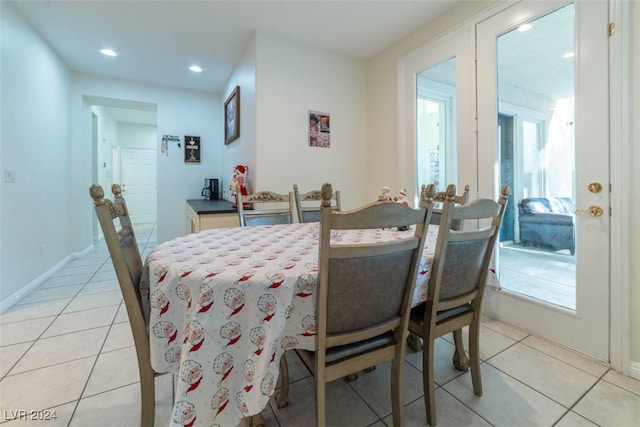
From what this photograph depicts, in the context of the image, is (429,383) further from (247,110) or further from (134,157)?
(134,157)

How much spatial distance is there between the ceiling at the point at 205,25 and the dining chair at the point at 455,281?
86.4 inches

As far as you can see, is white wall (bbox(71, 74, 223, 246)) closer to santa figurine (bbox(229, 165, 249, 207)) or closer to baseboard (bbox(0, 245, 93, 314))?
baseboard (bbox(0, 245, 93, 314))

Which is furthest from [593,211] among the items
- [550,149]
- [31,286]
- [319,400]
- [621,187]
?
[31,286]

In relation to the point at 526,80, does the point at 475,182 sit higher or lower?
lower

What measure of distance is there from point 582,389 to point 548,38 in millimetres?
2208

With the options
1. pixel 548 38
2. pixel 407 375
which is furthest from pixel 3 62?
pixel 548 38

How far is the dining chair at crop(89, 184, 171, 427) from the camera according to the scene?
95 cm

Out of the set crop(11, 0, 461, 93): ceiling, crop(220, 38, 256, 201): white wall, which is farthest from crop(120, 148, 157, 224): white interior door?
crop(220, 38, 256, 201): white wall

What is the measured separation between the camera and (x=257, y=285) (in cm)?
88

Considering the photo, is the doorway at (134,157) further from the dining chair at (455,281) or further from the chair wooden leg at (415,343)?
the dining chair at (455,281)

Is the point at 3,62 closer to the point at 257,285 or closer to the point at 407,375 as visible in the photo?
the point at 257,285

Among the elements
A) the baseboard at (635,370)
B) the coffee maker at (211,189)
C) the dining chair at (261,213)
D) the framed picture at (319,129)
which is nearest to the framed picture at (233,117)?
the coffee maker at (211,189)

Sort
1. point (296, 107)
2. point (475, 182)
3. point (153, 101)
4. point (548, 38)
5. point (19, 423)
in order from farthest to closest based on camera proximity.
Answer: point (153, 101), point (296, 107), point (475, 182), point (548, 38), point (19, 423)

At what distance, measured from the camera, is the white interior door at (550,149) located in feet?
5.37
